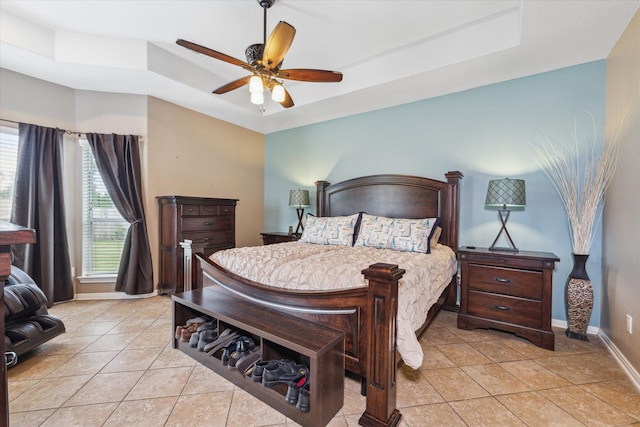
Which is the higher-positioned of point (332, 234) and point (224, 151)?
point (224, 151)

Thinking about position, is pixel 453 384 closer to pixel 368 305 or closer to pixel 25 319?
pixel 368 305

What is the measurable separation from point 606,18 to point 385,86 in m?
1.81

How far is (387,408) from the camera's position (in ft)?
4.91

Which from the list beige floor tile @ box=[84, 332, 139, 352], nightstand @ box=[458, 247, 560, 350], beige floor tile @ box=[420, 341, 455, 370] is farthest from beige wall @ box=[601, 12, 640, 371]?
beige floor tile @ box=[84, 332, 139, 352]

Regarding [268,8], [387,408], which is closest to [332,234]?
[387,408]

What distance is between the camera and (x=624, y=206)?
7.23ft

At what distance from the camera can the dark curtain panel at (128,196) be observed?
3.50 m

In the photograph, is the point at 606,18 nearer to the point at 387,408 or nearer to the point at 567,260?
the point at 567,260

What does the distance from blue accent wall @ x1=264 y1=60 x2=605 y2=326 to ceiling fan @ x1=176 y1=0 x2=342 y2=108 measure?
65.5 inches

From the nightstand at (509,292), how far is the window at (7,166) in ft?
15.9

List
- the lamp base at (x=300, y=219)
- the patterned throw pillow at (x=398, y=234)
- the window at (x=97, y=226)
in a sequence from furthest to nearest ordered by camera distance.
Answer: the lamp base at (x=300, y=219)
the window at (x=97, y=226)
the patterned throw pillow at (x=398, y=234)

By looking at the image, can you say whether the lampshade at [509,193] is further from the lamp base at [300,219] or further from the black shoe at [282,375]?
the lamp base at [300,219]

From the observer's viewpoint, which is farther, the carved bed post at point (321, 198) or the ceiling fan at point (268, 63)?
the carved bed post at point (321, 198)

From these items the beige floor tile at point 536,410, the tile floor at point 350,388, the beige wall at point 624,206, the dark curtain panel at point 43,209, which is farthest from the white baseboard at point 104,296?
the beige wall at point 624,206
